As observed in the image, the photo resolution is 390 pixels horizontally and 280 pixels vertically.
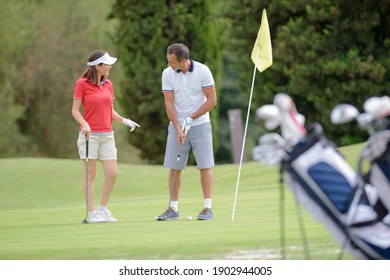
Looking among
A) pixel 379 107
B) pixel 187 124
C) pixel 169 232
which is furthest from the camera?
pixel 187 124

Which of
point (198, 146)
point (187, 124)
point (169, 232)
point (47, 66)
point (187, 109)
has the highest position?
point (187, 109)

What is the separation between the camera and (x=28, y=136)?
32.6 metres

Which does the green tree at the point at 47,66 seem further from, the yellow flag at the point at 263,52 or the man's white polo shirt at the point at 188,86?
the man's white polo shirt at the point at 188,86

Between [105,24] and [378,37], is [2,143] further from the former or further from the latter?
Answer: [378,37]

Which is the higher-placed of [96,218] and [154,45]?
[154,45]

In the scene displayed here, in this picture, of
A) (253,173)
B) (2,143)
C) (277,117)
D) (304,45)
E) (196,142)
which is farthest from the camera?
(2,143)

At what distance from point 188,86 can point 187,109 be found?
203 mm

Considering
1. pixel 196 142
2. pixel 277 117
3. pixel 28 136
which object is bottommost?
pixel 28 136

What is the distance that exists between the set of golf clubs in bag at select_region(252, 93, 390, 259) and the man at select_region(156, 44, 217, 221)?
410 cm

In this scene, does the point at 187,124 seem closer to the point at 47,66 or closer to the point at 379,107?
the point at 379,107

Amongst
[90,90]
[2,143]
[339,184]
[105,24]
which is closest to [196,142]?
[90,90]

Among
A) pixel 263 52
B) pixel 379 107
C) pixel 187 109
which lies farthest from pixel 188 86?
pixel 379 107

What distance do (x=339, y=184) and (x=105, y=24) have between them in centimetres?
2850

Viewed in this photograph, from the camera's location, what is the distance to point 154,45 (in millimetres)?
24531
